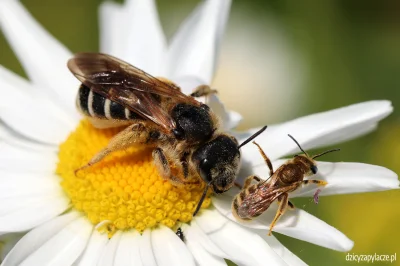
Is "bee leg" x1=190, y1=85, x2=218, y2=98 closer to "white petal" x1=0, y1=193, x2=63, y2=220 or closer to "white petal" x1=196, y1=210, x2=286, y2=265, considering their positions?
"white petal" x1=196, y1=210, x2=286, y2=265

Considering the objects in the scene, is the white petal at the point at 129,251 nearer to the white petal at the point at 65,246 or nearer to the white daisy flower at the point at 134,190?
the white daisy flower at the point at 134,190

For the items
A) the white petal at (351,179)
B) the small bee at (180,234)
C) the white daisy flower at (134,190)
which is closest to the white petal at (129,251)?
the white daisy flower at (134,190)

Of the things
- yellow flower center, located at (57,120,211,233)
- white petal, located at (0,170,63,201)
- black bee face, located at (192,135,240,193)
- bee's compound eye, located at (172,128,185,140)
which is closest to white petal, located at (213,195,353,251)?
yellow flower center, located at (57,120,211,233)

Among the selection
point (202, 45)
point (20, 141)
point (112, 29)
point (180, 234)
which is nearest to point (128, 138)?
point (180, 234)

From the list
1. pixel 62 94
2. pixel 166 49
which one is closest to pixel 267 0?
pixel 166 49

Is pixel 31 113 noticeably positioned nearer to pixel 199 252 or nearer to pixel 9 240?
pixel 9 240

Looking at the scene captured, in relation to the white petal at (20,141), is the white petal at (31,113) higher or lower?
higher
